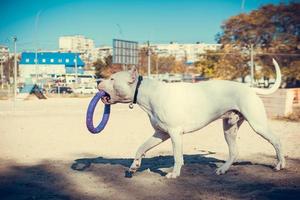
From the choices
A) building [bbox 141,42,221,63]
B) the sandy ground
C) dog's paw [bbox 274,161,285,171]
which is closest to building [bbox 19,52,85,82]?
building [bbox 141,42,221,63]

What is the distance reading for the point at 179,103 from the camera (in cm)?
779

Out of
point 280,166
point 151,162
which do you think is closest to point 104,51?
point 151,162

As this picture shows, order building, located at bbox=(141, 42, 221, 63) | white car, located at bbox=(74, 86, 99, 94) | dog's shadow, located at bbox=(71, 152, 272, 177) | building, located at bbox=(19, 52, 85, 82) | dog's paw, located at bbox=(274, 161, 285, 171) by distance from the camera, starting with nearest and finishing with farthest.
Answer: dog's paw, located at bbox=(274, 161, 285, 171) → dog's shadow, located at bbox=(71, 152, 272, 177) → white car, located at bbox=(74, 86, 99, 94) → building, located at bbox=(19, 52, 85, 82) → building, located at bbox=(141, 42, 221, 63)

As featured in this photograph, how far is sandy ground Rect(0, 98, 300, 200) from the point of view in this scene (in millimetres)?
6949

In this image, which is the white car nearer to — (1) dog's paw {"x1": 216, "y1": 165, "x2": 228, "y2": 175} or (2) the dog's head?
(1) dog's paw {"x1": 216, "y1": 165, "x2": 228, "y2": 175}

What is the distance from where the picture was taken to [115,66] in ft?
231

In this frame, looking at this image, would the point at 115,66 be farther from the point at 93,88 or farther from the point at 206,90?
the point at 206,90

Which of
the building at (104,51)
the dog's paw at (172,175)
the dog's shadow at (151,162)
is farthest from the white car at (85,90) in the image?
the dog's paw at (172,175)

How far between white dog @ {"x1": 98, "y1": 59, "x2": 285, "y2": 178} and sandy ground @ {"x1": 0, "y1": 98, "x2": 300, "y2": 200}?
664mm

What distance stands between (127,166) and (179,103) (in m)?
2.23

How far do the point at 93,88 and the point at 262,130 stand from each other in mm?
48507

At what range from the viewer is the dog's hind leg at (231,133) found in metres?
8.41

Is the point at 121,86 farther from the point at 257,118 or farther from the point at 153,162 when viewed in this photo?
the point at 153,162

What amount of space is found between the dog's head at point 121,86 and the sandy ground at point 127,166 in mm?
1478
